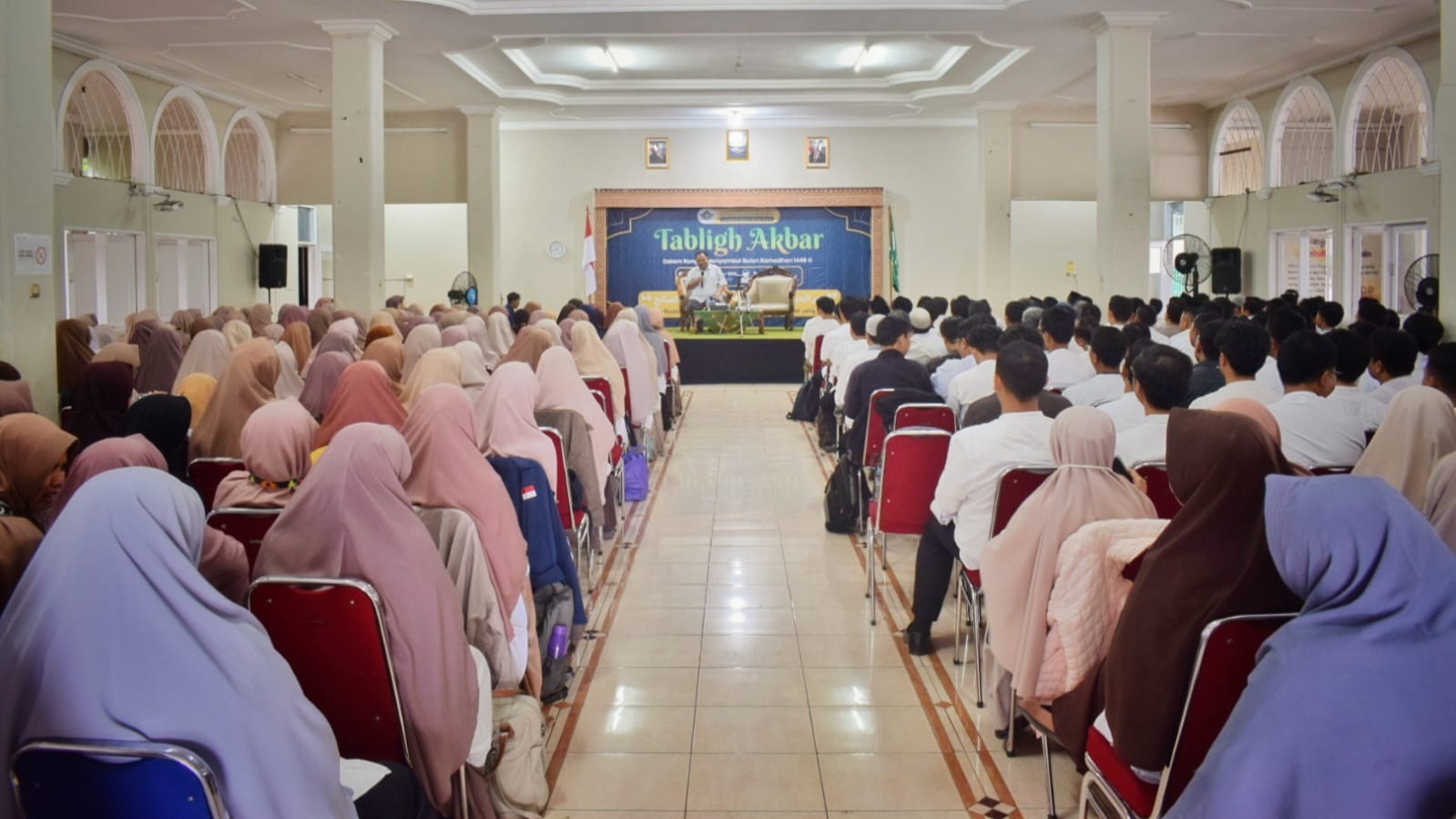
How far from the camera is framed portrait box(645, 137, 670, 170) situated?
18.2m

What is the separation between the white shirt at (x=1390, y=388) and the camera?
16.5 ft

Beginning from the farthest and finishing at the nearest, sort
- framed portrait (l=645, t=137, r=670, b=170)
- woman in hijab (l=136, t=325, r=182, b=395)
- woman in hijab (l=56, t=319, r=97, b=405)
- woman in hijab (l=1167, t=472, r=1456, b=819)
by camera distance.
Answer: framed portrait (l=645, t=137, r=670, b=170), woman in hijab (l=56, t=319, r=97, b=405), woman in hijab (l=136, t=325, r=182, b=395), woman in hijab (l=1167, t=472, r=1456, b=819)

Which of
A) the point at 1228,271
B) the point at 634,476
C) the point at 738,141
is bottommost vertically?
the point at 634,476

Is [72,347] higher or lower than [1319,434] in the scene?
higher

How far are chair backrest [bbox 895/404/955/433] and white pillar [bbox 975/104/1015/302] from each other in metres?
11.3

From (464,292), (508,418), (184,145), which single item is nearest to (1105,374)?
(508,418)

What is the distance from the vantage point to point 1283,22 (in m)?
11.2

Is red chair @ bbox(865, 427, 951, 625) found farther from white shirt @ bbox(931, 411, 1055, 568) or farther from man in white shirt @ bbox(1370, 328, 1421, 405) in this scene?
man in white shirt @ bbox(1370, 328, 1421, 405)

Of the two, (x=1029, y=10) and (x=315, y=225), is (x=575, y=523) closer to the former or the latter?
(x=1029, y=10)

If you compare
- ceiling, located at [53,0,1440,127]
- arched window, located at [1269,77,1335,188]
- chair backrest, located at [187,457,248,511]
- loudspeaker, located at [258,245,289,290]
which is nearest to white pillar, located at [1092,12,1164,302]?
ceiling, located at [53,0,1440,127]

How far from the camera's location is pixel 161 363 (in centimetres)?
729

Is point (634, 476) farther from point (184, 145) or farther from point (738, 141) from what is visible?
point (738, 141)

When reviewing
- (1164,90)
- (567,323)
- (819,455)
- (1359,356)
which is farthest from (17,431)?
(1164,90)

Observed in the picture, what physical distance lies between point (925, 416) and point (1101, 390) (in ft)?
2.71
